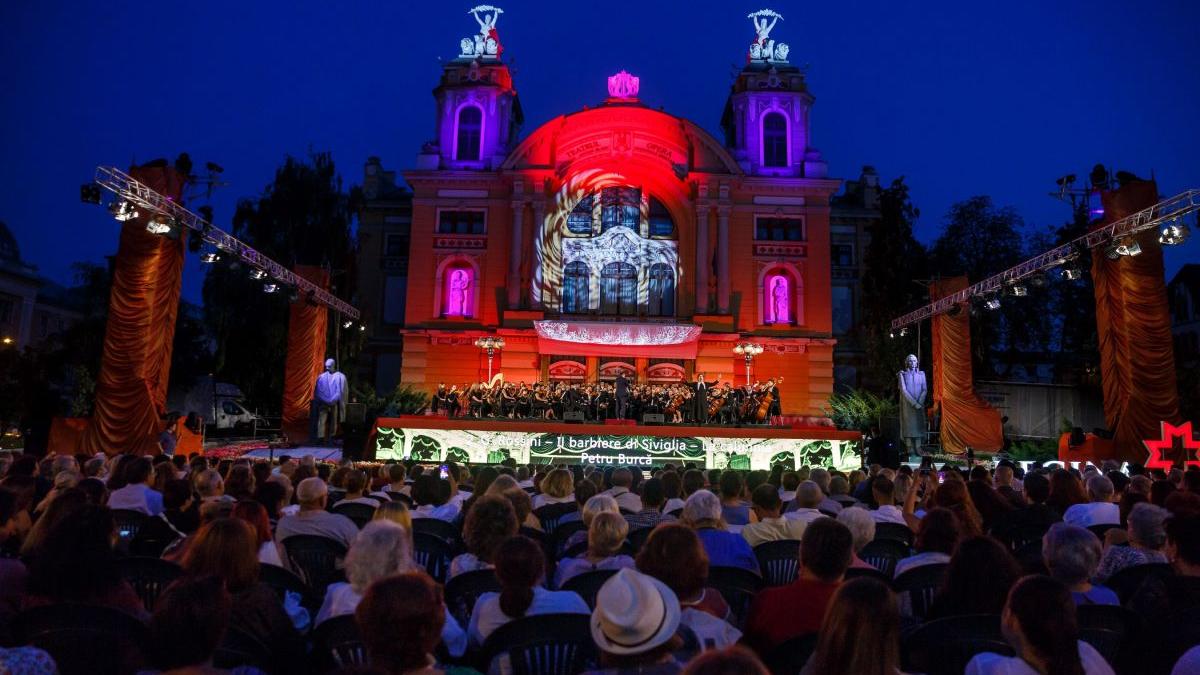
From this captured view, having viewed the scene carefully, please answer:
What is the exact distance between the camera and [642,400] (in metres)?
20.1

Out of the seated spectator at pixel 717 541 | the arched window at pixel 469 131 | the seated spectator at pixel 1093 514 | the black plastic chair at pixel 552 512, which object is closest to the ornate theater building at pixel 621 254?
the arched window at pixel 469 131

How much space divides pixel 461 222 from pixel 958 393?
16.8 m

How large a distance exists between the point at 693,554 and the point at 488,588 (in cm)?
118

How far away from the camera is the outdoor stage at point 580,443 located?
1619 centimetres

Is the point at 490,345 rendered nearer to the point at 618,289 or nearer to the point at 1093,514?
the point at 618,289

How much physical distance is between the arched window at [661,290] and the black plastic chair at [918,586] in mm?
22616

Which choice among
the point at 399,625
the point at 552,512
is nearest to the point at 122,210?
the point at 552,512

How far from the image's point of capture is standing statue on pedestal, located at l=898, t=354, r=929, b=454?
738 inches

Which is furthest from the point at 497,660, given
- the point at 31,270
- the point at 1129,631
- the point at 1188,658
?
the point at 31,270

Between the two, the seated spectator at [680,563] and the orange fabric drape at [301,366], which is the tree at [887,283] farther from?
the seated spectator at [680,563]

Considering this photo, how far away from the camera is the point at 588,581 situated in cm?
379

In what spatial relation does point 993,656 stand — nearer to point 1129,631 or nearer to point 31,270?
point 1129,631

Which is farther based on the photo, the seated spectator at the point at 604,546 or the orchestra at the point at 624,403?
the orchestra at the point at 624,403

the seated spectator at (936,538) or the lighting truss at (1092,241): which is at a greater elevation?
the lighting truss at (1092,241)
